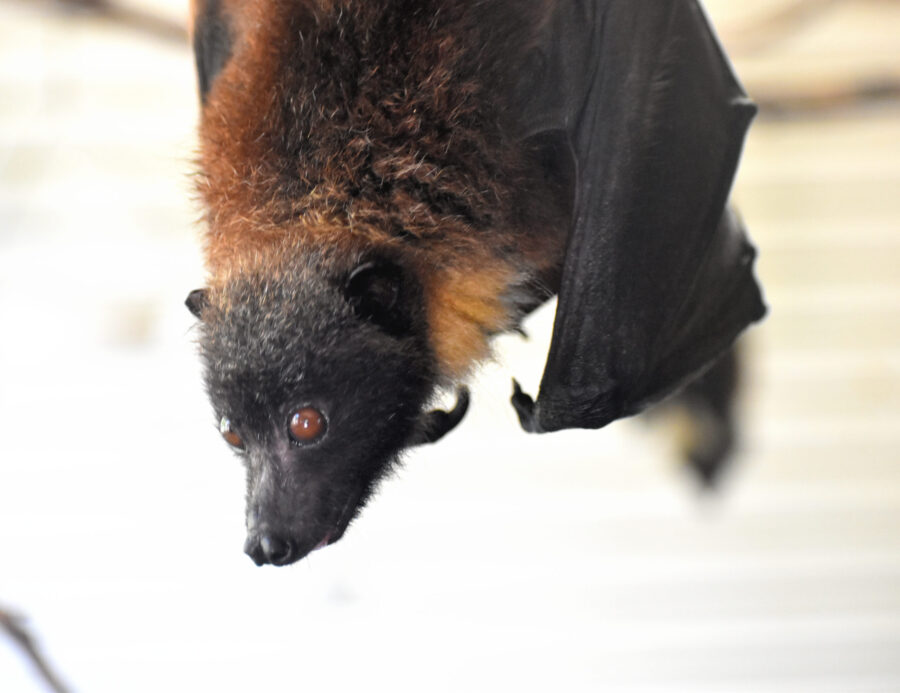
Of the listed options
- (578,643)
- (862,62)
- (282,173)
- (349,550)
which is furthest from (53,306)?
(862,62)

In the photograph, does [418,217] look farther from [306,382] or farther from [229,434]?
[229,434]

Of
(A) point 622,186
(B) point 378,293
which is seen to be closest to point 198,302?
(B) point 378,293

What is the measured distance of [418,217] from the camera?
5.82ft

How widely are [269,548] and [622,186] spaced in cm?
95

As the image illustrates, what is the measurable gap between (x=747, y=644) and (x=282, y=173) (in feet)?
15.1

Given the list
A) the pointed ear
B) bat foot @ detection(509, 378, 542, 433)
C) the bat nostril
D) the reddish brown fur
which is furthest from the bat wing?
the pointed ear

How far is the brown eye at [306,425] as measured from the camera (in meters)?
1.73

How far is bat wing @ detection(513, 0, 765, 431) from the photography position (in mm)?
1801

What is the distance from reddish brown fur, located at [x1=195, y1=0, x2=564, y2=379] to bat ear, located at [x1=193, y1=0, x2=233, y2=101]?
28 centimetres

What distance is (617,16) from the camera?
1865mm

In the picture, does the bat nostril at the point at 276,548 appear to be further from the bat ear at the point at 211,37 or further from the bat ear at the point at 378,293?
the bat ear at the point at 211,37

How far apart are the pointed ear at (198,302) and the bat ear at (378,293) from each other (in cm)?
31

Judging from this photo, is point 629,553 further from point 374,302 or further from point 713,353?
point 374,302

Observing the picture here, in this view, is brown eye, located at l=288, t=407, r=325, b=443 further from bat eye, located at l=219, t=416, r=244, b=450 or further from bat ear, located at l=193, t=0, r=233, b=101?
bat ear, located at l=193, t=0, r=233, b=101
